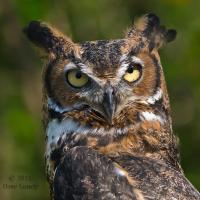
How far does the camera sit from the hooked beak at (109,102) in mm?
4355

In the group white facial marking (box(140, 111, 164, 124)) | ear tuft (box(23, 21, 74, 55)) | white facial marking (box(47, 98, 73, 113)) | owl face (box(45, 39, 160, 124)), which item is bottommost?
white facial marking (box(140, 111, 164, 124))

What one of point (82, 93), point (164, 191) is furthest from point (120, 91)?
point (164, 191)

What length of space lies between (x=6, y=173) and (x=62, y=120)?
290cm

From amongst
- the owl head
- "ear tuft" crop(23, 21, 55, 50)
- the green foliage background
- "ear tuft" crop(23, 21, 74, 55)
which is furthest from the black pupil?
the green foliage background

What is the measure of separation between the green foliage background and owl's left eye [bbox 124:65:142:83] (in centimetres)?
268

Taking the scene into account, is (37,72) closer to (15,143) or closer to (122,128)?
(15,143)

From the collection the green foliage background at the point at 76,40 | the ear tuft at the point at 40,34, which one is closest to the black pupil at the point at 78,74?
the ear tuft at the point at 40,34

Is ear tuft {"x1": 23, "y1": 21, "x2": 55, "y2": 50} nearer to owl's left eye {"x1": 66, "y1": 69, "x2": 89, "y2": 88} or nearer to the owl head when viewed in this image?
the owl head

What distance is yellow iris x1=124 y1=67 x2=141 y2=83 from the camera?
4.43 m

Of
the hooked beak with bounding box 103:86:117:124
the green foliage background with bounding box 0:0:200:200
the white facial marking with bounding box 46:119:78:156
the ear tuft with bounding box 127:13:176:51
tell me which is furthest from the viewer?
the green foliage background with bounding box 0:0:200:200

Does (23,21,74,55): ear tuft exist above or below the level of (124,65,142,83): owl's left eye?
above

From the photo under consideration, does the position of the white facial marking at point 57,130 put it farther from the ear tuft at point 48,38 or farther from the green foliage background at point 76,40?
the green foliage background at point 76,40

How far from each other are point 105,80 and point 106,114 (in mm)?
162

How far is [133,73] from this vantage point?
176 inches
